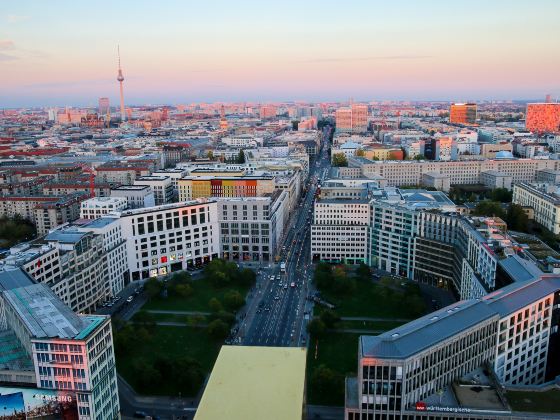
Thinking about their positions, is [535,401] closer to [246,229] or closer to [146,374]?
[146,374]

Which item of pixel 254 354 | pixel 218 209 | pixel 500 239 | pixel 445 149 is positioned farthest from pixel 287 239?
pixel 445 149

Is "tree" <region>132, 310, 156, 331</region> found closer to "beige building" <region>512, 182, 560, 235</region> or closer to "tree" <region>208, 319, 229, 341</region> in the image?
"tree" <region>208, 319, 229, 341</region>

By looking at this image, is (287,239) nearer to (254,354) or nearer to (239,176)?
(239,176)

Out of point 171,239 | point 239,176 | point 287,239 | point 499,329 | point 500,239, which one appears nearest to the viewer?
point 499,329

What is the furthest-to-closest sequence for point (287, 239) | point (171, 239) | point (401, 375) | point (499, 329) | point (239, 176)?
point (239, 176) < point (287, 239) < point (171, 239) < point (499, 329) < point (401, 375)

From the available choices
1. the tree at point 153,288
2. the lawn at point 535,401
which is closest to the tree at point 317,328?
the tree at point 153,288

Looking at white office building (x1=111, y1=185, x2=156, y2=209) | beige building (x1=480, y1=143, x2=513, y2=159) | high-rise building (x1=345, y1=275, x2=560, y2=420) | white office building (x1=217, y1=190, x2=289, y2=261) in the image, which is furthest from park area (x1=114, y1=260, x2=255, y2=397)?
beige building (x1=480, y1=143, x2=513, y2=159)

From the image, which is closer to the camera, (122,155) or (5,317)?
(5,317)
